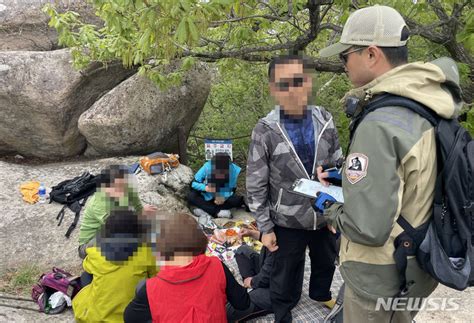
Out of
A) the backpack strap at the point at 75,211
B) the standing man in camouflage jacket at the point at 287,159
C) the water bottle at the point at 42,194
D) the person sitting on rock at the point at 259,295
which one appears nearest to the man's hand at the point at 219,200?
the backpack strap at the point at 75,211

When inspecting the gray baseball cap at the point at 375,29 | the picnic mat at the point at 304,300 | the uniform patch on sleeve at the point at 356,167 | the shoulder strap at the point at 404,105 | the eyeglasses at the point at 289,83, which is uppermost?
the gray baseball cap at the point at 375,29

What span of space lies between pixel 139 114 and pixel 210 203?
1924mm

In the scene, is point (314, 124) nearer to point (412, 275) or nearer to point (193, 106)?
point (412, 275)

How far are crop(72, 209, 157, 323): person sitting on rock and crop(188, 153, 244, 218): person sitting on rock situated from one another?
2.94 meters

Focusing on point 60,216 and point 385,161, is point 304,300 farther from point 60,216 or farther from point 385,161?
point 60,216

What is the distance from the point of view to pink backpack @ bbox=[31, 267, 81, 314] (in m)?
3.94

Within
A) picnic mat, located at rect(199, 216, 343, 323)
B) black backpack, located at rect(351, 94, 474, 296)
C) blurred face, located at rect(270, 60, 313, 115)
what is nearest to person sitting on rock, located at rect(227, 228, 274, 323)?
picnic mat, located at rect(199, 216, 343, 323)

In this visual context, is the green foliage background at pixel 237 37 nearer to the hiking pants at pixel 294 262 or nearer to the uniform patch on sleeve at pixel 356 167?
the hiking pants at pixel 294 262

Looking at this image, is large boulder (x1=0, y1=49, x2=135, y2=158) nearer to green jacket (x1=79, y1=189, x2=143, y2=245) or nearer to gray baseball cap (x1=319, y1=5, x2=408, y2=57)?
green jacket (x1=79, y1=189, x2=143, y2=245)

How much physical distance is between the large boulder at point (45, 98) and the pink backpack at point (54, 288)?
11.8 feet

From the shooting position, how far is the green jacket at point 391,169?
5.80 ft

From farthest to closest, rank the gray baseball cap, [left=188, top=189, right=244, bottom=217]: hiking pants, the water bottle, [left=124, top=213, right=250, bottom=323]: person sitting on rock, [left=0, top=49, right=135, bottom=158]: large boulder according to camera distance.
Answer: [left=0, top=49, right=135, bottom=158]: large boulder
[left=188, top=189, right=244, bottom=217]: hiking pants
the water bottle
[left=124, top=213, right=250, bottom=323]: person sitting on rock
the gray baseball cap

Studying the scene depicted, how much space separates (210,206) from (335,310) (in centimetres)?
321

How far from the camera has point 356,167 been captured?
1.84m
